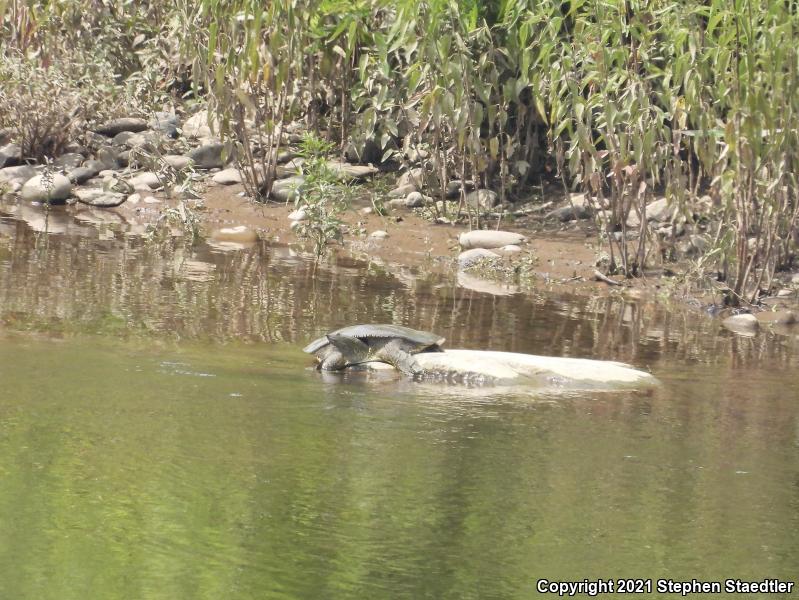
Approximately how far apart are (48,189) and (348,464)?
9.13m

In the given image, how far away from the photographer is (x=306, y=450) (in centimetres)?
487

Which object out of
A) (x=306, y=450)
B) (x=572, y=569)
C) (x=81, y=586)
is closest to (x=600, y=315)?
(x=306, y=450)

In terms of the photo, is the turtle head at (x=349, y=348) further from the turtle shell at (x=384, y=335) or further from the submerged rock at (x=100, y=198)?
the submerged rock at (x=100, y=198)

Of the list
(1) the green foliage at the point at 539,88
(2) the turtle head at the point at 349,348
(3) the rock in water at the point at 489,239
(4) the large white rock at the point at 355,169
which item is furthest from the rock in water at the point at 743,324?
(4) the large white rock at the point at 355,169

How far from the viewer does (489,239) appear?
11219mm

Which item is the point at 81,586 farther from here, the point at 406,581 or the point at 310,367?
the point at 310,367

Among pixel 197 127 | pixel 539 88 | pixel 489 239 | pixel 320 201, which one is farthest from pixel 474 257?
pixel 197 127

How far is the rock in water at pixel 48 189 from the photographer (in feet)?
42.9

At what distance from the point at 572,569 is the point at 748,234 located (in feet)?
19.7

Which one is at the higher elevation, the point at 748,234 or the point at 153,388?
the point at 748,234

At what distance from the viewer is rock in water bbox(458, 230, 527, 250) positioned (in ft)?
36.6

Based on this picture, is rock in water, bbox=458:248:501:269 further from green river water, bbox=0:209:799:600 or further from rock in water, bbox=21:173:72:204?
rock in water, bbox=21:173:72:204

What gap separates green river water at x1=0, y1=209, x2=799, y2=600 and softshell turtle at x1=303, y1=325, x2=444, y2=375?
159 millimetres

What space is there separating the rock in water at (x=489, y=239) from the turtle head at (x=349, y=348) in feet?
15.6
